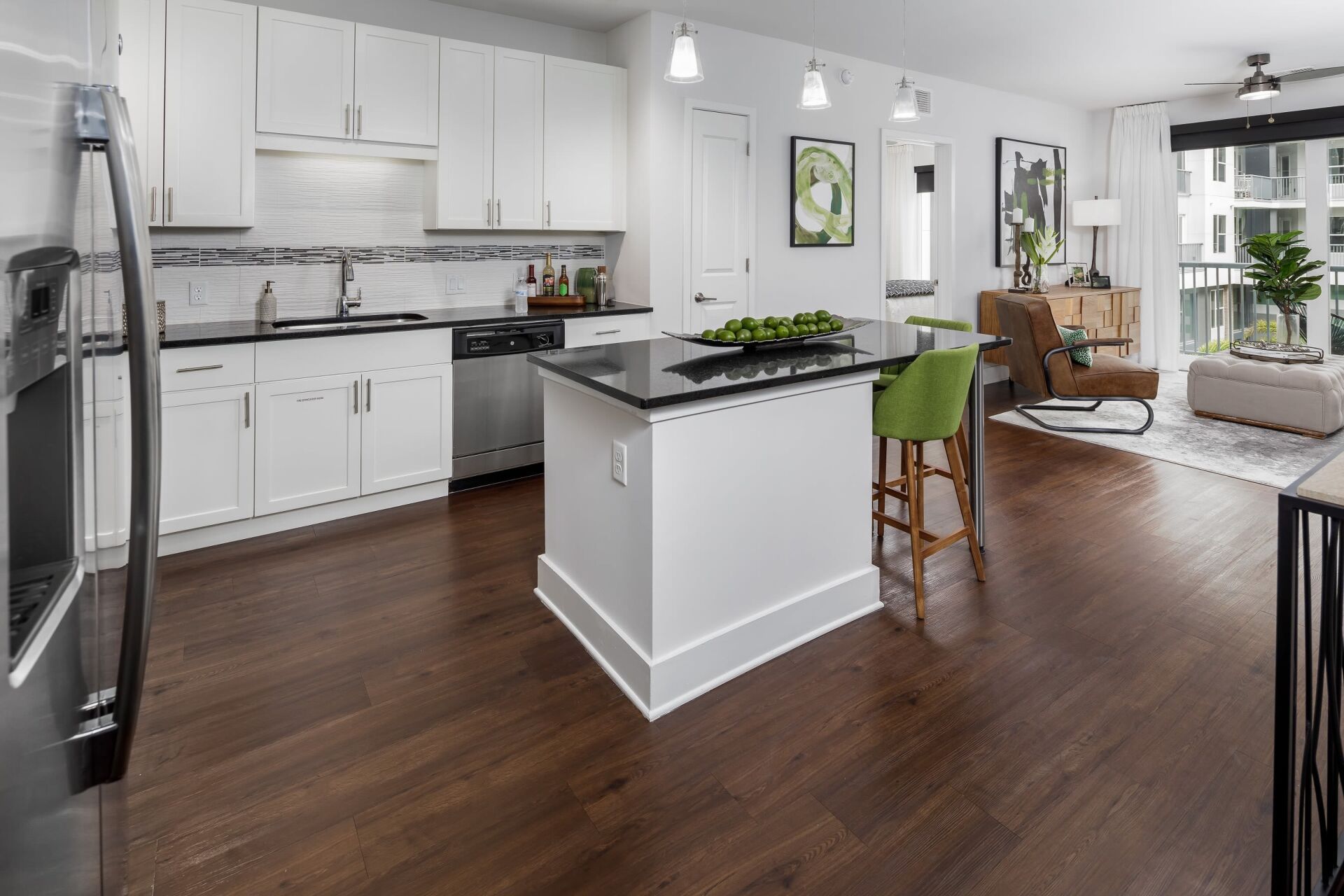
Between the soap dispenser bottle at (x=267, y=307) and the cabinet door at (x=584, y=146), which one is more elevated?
the cabinet door at (x=584, y=146)

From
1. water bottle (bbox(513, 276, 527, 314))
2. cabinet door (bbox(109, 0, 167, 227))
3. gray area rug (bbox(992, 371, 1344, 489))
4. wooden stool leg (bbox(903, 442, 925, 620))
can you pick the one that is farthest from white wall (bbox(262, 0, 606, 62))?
gray area rug (bbox(992, 371, 1344, 489))

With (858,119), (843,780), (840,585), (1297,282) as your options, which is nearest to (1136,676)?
(840,585)

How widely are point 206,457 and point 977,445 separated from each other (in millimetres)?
3270

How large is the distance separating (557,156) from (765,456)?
112 inches

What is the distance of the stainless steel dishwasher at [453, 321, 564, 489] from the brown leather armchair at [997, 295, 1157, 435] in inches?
132

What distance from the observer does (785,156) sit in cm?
523

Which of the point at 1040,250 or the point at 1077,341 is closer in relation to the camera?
the point at 1077,341

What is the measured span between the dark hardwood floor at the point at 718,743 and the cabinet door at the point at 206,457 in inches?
10.0

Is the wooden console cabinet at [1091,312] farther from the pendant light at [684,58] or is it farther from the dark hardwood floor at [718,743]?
the pendant light at [684,58]

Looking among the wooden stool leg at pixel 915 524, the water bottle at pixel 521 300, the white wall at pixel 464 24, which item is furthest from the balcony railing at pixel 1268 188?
the water bottle at pixel 521 300

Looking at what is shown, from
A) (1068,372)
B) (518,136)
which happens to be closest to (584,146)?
(518,136)

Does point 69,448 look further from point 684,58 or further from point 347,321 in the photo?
point 347,321

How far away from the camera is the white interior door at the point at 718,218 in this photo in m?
4.78

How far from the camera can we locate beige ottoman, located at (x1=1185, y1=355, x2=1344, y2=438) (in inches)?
197
